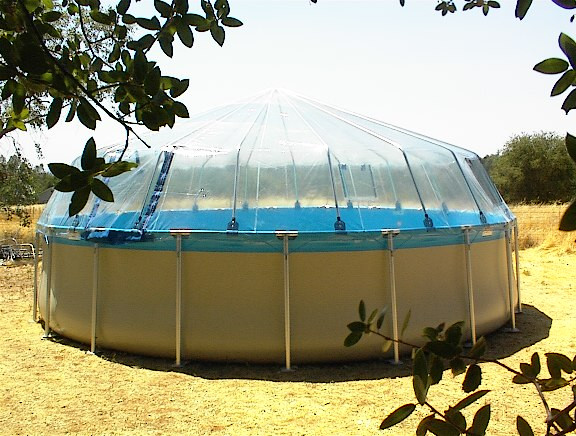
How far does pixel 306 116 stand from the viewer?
8.10 meters

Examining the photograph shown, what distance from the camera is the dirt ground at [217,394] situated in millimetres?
4617

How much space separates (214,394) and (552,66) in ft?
16.3

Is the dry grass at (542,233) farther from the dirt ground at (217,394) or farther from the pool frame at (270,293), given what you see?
the pool frame at (270,293)

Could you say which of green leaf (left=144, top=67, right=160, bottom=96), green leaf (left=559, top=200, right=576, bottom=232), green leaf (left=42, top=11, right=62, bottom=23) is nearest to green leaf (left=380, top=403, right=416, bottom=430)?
green leaf (left=559, top=200, right=576, bottom=232)

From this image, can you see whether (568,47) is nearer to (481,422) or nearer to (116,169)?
(481,422)

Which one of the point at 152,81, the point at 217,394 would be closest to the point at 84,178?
the point at 152,81

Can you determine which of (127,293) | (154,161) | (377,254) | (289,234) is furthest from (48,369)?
(377,254)

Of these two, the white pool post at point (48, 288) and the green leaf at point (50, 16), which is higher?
the green leaf at point (50, 16)

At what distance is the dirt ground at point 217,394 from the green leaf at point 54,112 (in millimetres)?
3823

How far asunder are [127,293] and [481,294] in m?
4.63

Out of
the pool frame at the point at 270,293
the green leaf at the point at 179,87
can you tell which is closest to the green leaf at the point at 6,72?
the green leaf at the point at 179,87

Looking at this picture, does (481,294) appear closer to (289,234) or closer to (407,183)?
(407,183)

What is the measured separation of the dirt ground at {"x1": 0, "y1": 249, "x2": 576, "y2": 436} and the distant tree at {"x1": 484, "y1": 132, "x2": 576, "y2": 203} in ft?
89.2

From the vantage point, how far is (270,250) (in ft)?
20.0
